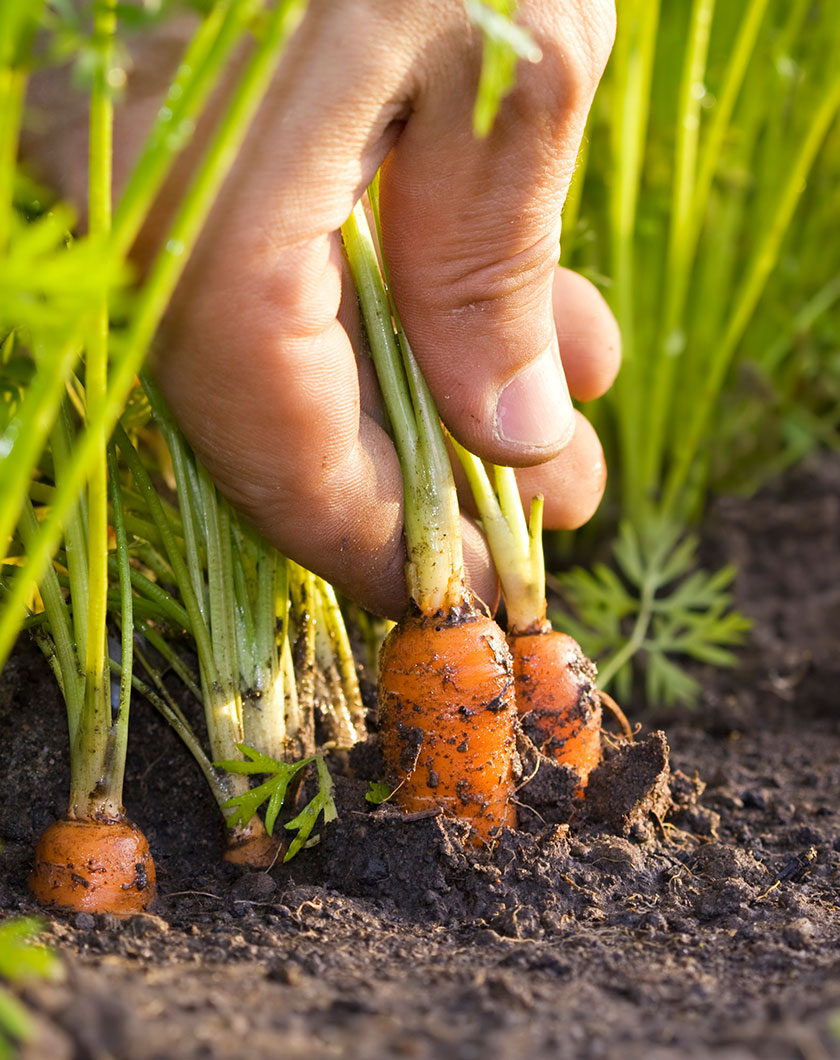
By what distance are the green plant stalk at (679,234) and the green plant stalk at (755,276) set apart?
0.23 ft

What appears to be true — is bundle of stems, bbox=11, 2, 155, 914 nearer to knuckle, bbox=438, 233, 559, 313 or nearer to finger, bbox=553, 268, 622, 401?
knuckle, bbox=438, 233, 559, 313

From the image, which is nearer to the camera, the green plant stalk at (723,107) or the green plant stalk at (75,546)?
the green plant stalk at (75,546)

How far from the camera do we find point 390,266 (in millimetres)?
1030

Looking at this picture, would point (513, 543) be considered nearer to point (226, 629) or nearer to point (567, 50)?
point (226, 629)

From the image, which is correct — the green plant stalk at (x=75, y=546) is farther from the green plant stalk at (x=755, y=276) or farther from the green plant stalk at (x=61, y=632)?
the green plant stalk at (x=755, y=276)

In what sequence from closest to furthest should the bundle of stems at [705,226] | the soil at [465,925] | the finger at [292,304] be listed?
1. the soil at [465,925]
2. the finger at [292,304]
3. the bundle of stems at [705,226]

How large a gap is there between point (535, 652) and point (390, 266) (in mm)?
460

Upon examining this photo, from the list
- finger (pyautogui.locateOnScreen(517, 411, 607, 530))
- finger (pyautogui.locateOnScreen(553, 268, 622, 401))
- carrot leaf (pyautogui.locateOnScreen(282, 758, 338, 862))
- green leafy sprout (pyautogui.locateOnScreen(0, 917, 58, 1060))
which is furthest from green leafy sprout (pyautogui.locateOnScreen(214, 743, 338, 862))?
finger (pyautogui.locateOnScreen(553, 268, 622, 401))

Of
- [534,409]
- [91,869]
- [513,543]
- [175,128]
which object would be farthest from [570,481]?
[175,128]

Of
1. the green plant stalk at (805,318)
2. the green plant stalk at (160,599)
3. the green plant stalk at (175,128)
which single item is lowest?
the green plant stalk at (160,599)

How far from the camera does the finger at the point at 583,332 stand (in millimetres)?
1305

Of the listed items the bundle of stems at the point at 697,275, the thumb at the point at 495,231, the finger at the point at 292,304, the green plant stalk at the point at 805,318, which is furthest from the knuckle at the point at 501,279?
the green plant stalk at the point at 805,318

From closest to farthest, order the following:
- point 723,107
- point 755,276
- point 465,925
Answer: point 465,925 → point 723,107 → point 755,276

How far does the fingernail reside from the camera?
106cm
